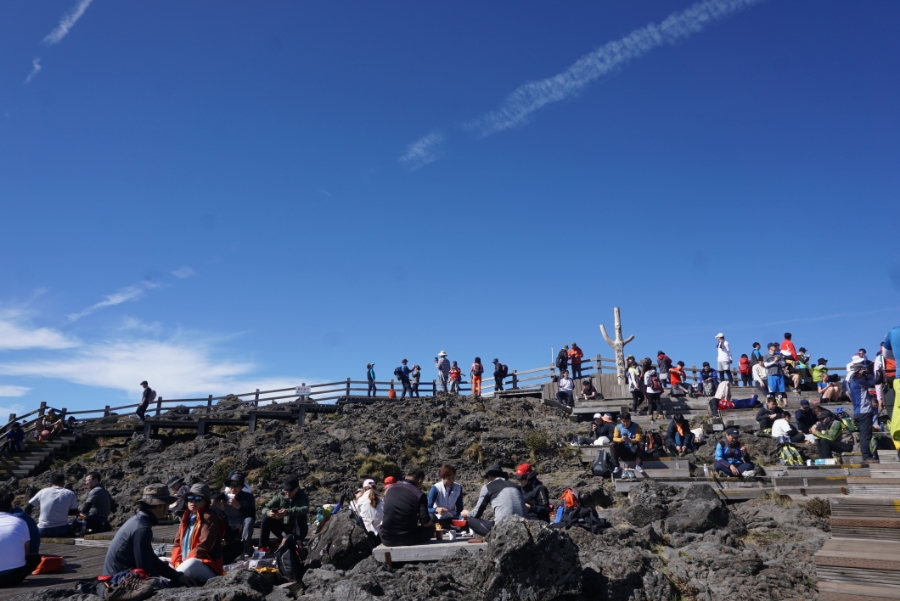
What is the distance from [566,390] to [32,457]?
69.3ft

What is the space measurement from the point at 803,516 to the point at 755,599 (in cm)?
365

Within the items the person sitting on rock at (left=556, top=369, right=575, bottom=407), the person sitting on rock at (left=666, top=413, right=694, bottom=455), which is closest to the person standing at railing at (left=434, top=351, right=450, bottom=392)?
the person sitting on rock at (left=556, top=369, right=575, bottom=407)

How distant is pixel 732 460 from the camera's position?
13.6 m

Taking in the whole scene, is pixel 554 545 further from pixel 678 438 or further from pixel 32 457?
pixel 32 457

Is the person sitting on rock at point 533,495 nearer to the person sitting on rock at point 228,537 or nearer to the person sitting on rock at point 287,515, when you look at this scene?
the person sitting on rock at point 287,515

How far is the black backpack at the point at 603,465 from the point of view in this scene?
47.9 ft

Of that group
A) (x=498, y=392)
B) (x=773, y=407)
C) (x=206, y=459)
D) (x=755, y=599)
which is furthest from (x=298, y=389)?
(x=755, y=599)

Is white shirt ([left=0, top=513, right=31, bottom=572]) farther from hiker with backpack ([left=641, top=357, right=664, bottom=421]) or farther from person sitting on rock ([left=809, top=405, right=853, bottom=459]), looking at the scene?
hiker with backpack ([left=641, top=357, right=664, bottom=421])

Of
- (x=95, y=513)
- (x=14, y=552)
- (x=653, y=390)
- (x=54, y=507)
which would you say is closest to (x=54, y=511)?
(x=54, y=507)

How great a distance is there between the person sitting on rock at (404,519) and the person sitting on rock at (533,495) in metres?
1.57

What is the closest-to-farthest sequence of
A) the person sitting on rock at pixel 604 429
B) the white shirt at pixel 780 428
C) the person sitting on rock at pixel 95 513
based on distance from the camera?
1. the person sitting on rock at pixel 95 513
2. the white shirt at pixel 780 428
3. the person sitting on rock at pixel 604 429

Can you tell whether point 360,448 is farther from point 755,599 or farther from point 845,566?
point 845,566

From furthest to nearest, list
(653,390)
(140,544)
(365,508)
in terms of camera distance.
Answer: (653,390) < (365,508) < (140,544)

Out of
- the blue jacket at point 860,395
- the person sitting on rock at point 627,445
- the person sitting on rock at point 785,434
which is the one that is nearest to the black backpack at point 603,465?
the person sitting on rock at point 627,445
